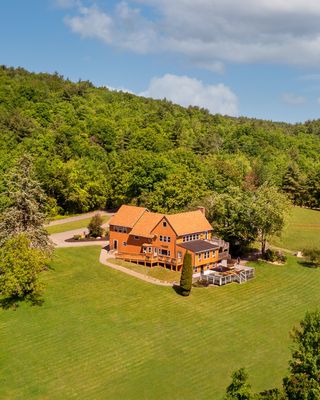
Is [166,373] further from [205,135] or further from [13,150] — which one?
[205,135]

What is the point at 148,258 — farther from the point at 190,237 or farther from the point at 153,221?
the point at 190,237

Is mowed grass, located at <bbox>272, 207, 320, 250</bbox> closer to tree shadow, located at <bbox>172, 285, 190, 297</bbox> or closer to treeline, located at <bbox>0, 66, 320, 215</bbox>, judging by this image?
treeline, located at <bbox>0, 66, 320, 215</bbox>

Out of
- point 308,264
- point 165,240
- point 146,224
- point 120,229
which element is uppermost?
point 146,224

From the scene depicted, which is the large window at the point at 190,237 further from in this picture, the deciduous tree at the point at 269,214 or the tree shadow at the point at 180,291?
the tree shadow at the point at 180,291

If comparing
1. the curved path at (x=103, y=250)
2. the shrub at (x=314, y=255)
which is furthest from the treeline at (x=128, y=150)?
the shrub at (x=314, y=255)

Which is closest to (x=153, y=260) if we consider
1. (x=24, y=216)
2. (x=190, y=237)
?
(x=190, y=237)

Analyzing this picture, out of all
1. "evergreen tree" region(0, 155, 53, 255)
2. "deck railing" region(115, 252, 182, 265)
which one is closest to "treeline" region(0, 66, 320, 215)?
"evergreen tree" region(0, 155, 53, 255)
